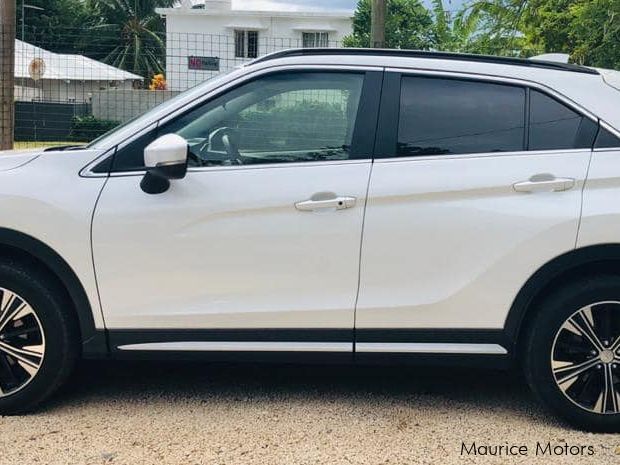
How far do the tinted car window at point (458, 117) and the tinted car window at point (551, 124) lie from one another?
0.19 ft

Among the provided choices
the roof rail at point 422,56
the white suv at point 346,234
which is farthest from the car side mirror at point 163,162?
the roof rail at point 422,56

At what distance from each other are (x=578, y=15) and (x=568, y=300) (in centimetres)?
664

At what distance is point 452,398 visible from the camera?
13.1 ft

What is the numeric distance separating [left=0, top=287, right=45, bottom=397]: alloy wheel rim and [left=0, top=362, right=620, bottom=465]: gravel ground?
0.25 meters

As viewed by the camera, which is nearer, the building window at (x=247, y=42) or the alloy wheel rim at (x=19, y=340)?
the alloy wheel rim at (x=19, y=340)

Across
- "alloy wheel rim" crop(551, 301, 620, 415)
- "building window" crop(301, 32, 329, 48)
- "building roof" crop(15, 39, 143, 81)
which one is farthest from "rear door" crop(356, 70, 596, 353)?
"building window" crop(301, 32, 329, 48)

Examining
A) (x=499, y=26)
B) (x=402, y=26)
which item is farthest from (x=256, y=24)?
(x=499, y=26)

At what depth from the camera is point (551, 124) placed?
3.48 meters

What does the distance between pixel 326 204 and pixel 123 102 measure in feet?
45.5

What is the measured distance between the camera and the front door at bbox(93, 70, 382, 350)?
3375 millimetres

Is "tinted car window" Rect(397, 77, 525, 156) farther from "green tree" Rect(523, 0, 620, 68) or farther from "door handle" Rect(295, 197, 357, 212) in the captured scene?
"green tree" Rect(523, 0, 620, 68)

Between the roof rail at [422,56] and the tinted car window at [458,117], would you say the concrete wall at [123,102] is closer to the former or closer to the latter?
the roof rail at [422,56]

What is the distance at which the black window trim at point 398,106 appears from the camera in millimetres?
3473

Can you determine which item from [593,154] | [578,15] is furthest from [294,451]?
[578,15]
